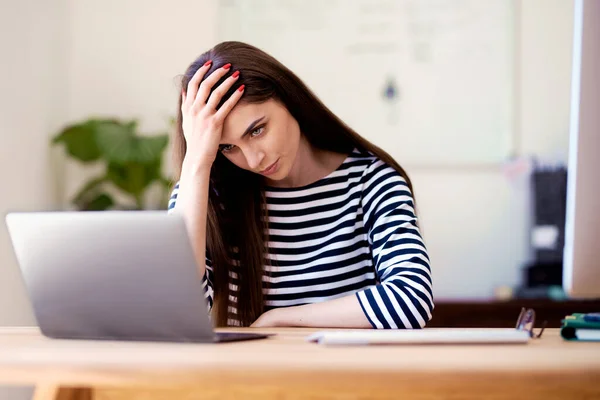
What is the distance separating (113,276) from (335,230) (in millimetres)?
748

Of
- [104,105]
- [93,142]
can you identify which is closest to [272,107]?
[93,142]

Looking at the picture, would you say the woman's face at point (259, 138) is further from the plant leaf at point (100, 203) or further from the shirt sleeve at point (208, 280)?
the plant leaf at point (100, 203)

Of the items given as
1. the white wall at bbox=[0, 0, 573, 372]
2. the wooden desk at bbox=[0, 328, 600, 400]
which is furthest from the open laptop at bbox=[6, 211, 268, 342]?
the white wall at bbox=[0, 0, 573, 372]

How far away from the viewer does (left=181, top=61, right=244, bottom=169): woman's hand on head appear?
4.67 feet

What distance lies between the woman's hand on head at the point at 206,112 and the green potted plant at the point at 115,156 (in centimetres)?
161

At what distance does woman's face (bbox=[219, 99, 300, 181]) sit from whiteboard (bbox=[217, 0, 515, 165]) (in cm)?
192

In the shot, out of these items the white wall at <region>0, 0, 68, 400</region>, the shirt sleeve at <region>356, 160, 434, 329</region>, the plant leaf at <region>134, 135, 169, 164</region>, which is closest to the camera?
the shirt sleeve at <region>356, 160, 434, 329</region>

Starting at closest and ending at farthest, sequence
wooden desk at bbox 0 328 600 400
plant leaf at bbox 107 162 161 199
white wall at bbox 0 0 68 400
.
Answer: wooden desk at bbox 0 328 600 400 < white wall at bbox 0 0 68 400 < plant leaf at bbox 107 162 161 199

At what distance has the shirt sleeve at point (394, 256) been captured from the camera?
1.25 meters

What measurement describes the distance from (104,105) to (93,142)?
0.31 metres

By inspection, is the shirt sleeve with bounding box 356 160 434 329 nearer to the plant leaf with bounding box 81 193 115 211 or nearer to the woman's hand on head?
the woman's hand on head

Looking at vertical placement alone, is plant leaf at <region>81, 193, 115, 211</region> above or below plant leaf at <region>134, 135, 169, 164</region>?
below

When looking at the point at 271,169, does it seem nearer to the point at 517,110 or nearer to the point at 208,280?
the point at 208,280

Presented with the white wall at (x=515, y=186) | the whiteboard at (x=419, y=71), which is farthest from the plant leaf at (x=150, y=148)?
the white wall at (x=515, y=186)
